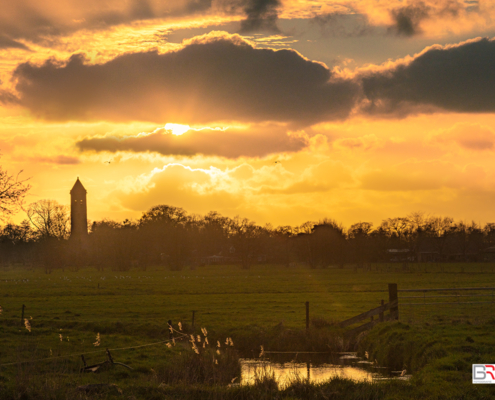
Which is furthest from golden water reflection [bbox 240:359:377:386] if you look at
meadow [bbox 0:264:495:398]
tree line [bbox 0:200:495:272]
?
tree line [bbox 0:200:495:272]

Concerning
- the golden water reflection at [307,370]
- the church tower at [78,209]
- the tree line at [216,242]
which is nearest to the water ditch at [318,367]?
the golden water reflection at [307,370]

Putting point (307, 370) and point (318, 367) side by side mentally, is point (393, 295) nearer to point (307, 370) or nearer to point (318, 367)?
point (318, 367)

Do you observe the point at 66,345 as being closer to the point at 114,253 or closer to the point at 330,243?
the point at 114,253

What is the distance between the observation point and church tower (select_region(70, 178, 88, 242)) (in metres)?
183

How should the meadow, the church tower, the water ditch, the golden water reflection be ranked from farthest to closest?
the church tower
the golden water reflection
the water ditch
the meadow

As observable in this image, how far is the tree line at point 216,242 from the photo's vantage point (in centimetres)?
11238

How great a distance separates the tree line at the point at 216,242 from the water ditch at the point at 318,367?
7846cm

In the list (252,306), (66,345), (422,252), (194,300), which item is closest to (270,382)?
(66,345)

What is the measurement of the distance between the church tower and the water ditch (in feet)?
563

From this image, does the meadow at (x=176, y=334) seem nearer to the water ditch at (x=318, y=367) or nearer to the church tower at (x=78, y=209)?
the water ditch at (x=318, y=367)

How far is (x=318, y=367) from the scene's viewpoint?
62.1 ft

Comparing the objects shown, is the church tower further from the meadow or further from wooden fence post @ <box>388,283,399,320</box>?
wooden fence post @ <box>388,283,399,320</box>

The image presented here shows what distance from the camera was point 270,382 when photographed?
13.3 m

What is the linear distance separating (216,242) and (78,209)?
206 feet
